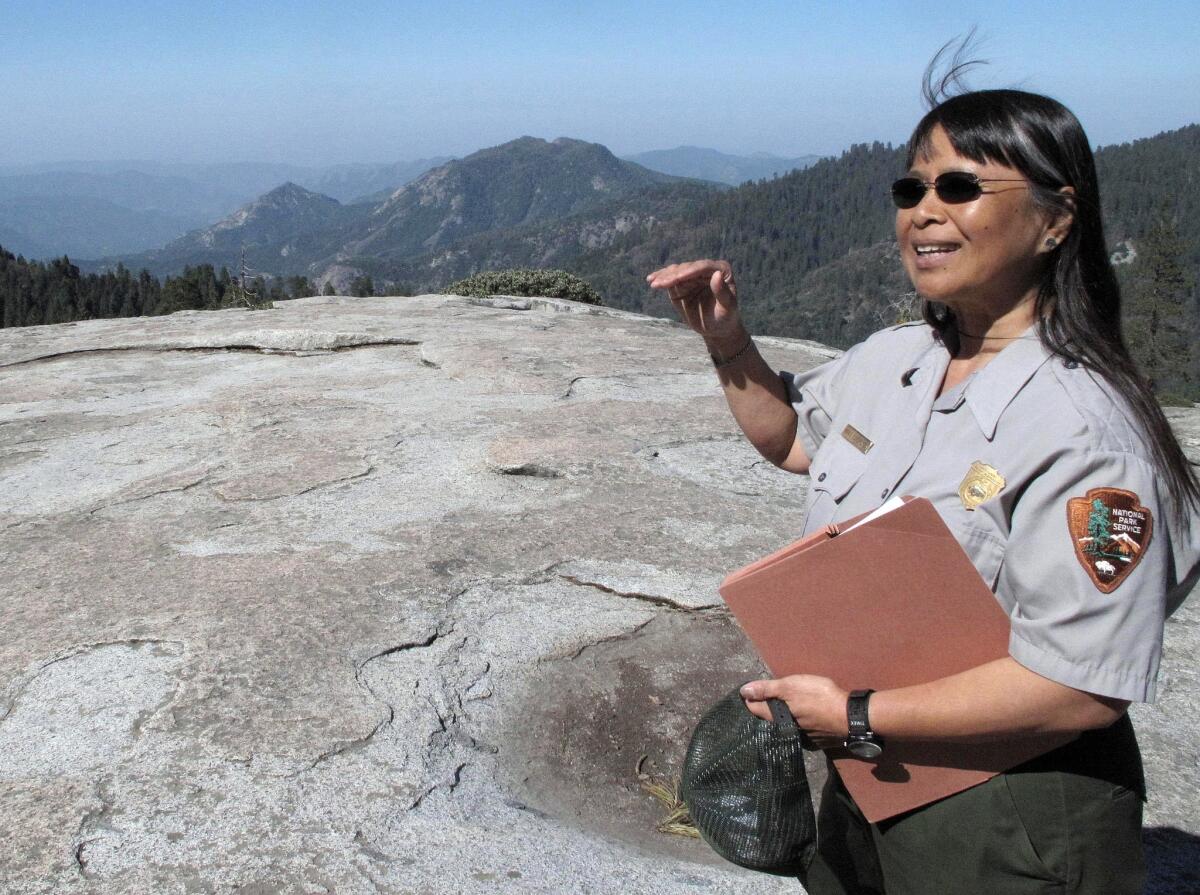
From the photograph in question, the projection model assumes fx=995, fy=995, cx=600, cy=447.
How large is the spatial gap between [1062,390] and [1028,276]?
0.91 ft

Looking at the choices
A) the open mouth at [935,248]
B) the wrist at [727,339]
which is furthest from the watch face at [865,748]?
the wrist at [727,339]

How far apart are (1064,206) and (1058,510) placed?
53cm

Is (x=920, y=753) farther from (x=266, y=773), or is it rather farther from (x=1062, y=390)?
(x=266, y=773)

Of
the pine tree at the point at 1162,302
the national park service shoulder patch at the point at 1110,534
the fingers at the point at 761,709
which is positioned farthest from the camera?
the pine tree at the point at 1162,302

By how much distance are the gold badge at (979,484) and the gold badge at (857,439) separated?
0.30 m

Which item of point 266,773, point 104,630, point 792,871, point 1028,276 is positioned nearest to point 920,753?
point 792,871

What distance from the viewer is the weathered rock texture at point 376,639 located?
2373 mm

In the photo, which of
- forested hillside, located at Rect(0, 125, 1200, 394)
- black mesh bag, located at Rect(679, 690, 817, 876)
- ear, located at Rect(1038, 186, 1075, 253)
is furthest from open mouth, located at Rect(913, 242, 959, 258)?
forested hillside, located at Rect(0, 125, 1200, 394)

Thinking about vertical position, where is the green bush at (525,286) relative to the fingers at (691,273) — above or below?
below

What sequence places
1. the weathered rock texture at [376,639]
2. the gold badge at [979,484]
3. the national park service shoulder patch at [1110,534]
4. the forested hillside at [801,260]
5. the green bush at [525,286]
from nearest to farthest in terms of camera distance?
the national park service shoulder patch at [1110,534] → the gold badge at [979,484] → the weathered rock texture at [376,639] → the green bush at [525,286] → the forested hillside at [801,260]

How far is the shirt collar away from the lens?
1.55m

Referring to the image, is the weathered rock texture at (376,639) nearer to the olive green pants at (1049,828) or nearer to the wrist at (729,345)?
the olive green pants at (1049,828)

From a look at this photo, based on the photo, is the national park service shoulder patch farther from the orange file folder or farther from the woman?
the orange file folder

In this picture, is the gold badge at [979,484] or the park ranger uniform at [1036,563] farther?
the gold badge at [979,484]
